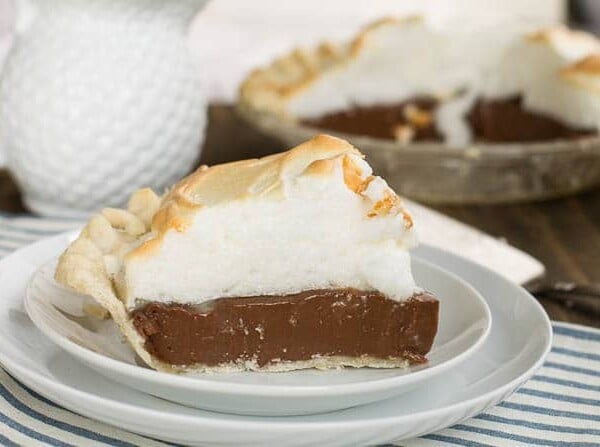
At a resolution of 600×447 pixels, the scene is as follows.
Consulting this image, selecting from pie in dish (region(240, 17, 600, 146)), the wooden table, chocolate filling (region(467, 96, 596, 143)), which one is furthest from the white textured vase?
chocolate filling (region(467, 96, 596, 143))

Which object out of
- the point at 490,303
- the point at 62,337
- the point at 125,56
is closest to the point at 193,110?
the point at 125,56

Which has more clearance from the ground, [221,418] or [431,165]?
[221,418]

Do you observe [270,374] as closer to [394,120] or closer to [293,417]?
[293,417]

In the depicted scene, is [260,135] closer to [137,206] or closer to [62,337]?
[137,206]

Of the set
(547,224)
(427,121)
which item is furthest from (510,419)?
(427,121)

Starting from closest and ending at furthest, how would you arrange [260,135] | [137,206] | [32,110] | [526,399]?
[526,399] < [137,206] < [32,110] < [260,135]

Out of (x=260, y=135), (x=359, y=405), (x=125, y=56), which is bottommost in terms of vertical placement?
(x=260, y=135)

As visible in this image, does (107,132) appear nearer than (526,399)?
No
